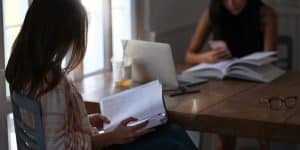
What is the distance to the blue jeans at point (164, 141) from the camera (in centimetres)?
179

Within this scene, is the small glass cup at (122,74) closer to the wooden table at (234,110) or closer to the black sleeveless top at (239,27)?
the wooden table at (234,110)

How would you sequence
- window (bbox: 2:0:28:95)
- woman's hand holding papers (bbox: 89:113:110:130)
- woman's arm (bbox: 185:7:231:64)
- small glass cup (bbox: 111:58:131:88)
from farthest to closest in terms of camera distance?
woman's arm (bbox: 185:7:231:64) → small glass cup (bbox: 111:58:131:88) → window (bbox: 2:0:28:95) → woman's hand holding papers (bbox: 89:113:110:130)

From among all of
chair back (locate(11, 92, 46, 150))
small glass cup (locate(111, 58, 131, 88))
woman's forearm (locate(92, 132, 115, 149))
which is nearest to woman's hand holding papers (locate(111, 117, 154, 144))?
woman's forearm (locate(92, 132, 115, 149))

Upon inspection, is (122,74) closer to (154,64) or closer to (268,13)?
(154,64)

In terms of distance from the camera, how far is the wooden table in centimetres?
185

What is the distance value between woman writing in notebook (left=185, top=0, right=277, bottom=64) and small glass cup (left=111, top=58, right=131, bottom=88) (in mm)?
601

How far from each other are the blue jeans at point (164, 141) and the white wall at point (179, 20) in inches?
59.5

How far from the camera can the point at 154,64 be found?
2369 millimetres

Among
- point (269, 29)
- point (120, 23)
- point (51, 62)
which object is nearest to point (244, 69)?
point (269, 29)

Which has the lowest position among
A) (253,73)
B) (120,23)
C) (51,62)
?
(253,73)

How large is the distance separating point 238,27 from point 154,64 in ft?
3.18

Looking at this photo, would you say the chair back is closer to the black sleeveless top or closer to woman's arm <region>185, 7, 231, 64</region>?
woman's arm <region>185, 7, 231, 64</region>

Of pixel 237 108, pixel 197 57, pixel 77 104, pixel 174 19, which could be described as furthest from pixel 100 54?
pixel 77 104

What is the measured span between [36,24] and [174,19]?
2.10m
